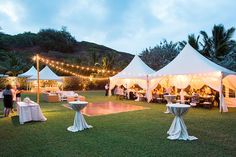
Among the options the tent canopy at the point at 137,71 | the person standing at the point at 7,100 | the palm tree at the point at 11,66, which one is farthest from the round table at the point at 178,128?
the palm tree at the point at 11,66

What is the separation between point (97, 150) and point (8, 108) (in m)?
6.20

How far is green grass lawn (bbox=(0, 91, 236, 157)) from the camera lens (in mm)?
4539

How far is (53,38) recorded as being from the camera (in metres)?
60.7

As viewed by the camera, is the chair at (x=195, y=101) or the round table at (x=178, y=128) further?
the chair at (x=195, y=101)

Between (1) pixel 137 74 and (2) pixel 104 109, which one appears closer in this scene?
(2) pixel 104 109

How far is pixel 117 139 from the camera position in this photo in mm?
5477

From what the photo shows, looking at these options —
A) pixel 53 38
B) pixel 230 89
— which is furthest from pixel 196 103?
pixel 53 38

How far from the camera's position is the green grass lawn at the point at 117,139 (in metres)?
4.54

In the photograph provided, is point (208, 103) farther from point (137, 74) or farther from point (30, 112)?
point (30, 112)

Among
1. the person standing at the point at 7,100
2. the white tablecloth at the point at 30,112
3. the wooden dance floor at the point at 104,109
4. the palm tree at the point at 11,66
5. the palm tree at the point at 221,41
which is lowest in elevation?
the wooden dance floor at the point at 104,109

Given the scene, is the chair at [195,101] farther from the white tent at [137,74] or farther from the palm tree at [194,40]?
the palm tree at [194,40]

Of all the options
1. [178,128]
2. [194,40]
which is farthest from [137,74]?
[194,40]

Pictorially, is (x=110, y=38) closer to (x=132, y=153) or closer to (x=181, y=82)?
(x=181, y=82)

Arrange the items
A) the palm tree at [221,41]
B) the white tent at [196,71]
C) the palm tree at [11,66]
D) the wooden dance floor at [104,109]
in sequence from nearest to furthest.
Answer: the wooden dance floor at [104,109]
the white tent at [196,71]
the palm tree at [221,41]
the palm tree at [11,66]
